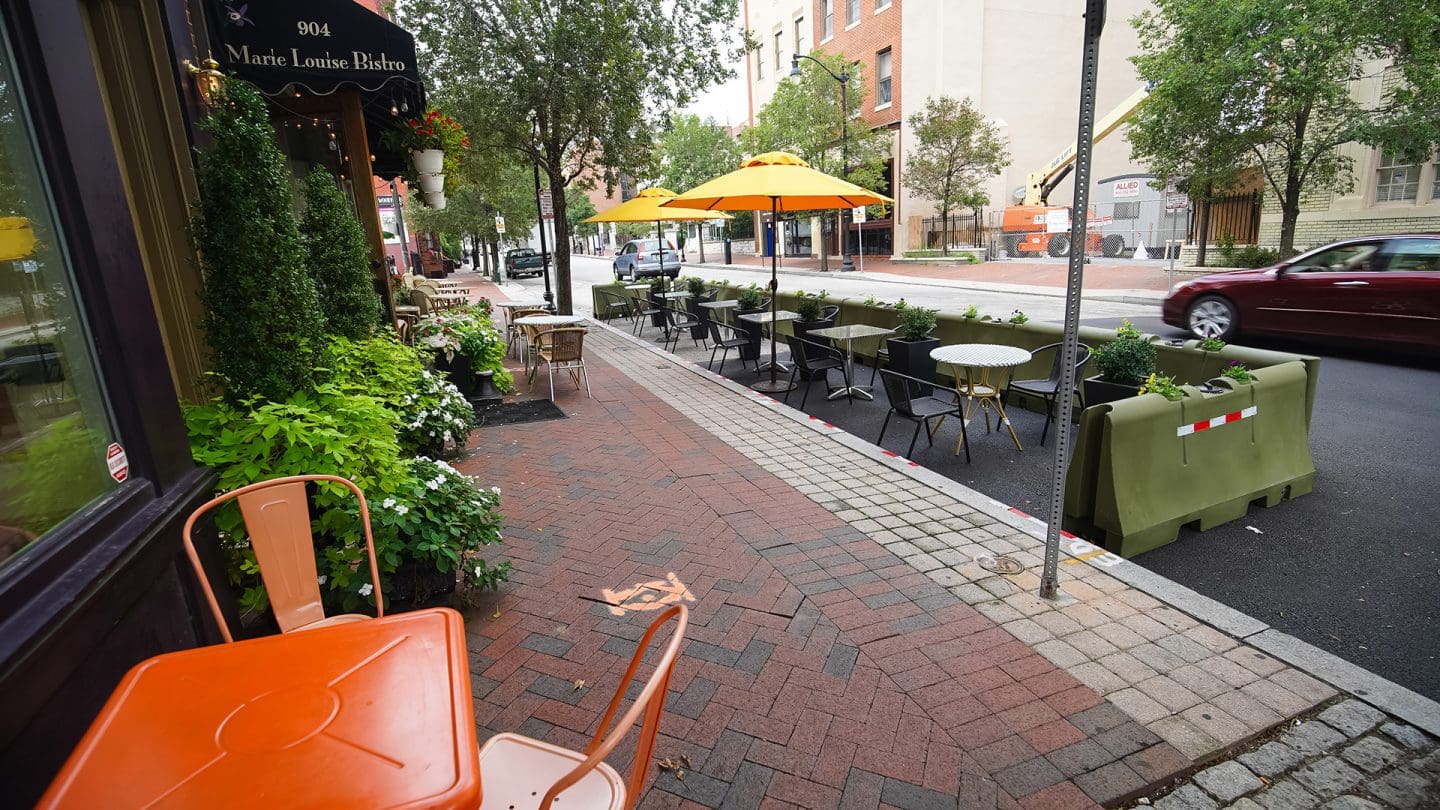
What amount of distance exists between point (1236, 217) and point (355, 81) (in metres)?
25.1

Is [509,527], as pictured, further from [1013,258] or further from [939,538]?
[1013,258]

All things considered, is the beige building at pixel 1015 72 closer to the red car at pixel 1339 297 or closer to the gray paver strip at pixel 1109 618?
the red car at pixel 1339 297

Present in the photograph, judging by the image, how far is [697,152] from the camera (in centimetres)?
4034

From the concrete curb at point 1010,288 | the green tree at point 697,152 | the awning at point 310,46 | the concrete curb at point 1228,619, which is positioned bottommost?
the concrete curb at point 1228,619

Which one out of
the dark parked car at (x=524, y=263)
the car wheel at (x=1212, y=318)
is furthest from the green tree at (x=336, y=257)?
the dark parked car at (x=524, y=263)

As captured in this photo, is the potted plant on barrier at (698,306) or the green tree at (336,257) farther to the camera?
the potted plant on barrier at (698,306)

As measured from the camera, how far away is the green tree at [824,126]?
2747cm

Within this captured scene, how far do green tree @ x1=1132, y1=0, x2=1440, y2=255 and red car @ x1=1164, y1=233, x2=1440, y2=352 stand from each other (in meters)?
6.27

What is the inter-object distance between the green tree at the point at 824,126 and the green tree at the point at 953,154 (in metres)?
1.70

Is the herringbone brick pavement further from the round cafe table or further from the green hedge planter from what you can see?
the round cafe table

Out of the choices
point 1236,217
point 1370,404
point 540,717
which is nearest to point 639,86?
point 1370,404

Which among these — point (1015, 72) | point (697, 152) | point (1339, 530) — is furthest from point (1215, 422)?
point (697, 152)

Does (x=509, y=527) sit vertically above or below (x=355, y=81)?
below

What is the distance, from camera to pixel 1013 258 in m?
28.0
